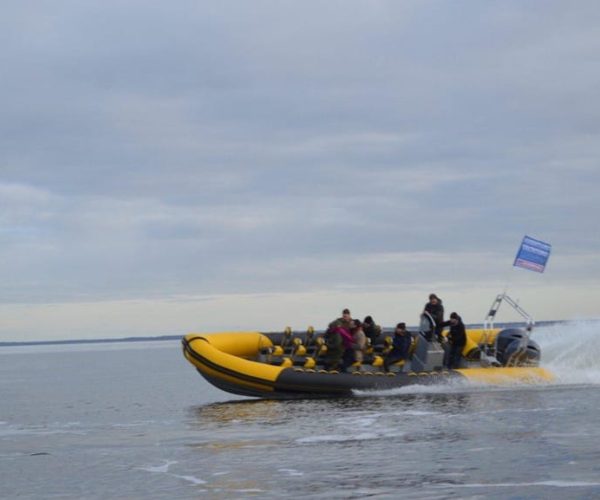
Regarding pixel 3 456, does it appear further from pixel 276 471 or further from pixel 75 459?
pixel 276 471

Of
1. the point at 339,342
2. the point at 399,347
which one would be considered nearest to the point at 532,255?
the point at 399,347

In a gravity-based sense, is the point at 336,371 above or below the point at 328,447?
above

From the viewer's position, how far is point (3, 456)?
16734mm

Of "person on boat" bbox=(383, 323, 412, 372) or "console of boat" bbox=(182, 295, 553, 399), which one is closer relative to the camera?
"console of boat" bbox=(182, 295, 553, 399)

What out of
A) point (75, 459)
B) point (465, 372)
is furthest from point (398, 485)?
point (465, 372)

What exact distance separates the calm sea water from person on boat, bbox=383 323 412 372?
3.41 ft

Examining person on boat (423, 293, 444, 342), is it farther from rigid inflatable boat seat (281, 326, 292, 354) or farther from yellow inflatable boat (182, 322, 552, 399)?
rigid inflatable boat seat (281, 326, 292, 354)

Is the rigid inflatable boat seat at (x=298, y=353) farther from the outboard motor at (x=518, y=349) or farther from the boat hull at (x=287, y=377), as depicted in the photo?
the outboard motor at (x=518, y=349)

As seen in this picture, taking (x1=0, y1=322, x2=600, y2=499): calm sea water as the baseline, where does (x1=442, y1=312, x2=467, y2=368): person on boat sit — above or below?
above

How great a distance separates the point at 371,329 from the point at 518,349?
11.4 feet

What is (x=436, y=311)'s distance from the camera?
23828 millimetres

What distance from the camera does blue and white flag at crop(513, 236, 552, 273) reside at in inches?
965

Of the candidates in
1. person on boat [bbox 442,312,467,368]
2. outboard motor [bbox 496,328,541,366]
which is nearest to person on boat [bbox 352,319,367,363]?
person on boat [bbox 442,312,467,368]

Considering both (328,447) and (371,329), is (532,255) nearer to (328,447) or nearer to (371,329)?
(371,329)
